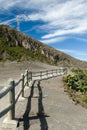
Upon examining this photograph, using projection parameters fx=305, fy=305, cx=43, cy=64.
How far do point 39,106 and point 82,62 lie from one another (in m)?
171

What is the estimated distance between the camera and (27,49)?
161 m

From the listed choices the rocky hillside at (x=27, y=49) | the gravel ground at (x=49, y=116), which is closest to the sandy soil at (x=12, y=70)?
the gravel ground at (x=49, y=116)

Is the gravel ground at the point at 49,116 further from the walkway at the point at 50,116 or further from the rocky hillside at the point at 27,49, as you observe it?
the rocky hillside at the point at 27,49

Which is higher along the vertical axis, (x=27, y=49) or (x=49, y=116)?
(x=27, y=49)

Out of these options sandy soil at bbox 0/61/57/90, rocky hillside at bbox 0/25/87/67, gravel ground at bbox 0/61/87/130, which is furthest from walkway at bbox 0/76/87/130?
rocky hillside at bbox 0/25/87/67

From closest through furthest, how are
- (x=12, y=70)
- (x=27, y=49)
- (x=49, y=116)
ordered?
(x=49, y=116)
(x=12, y=70)
(x=27, y=49)

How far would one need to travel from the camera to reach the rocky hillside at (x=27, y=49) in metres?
143

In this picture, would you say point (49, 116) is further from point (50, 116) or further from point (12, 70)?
point (12, 70)

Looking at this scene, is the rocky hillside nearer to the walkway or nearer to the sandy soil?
the sandy soil

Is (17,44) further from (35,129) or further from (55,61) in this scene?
(35,129)

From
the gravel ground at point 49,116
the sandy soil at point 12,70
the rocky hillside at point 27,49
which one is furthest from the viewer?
the rocky hillside at point 27,49

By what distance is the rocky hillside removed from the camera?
142875 millimetres

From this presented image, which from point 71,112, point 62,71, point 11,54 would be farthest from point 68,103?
point 11,54

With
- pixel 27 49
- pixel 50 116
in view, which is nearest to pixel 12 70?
pixel 50 116
